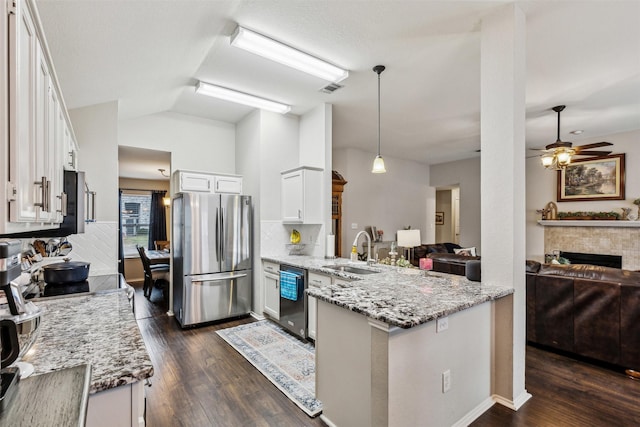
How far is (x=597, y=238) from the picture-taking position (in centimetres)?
563

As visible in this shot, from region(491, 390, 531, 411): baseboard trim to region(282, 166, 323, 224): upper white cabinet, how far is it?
8.70ft

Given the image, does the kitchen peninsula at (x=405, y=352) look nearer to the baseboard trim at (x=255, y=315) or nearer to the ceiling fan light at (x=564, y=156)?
the baseboard trim at (x=255, y=315)

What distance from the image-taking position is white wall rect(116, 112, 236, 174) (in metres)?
4.26

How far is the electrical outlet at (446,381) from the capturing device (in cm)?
185

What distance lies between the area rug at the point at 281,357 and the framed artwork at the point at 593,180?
6.12m

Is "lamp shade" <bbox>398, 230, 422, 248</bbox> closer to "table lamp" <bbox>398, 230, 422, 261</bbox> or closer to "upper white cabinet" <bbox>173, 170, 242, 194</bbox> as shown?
"table lamp" <bbox>398, 230, 422, 261</bbox>

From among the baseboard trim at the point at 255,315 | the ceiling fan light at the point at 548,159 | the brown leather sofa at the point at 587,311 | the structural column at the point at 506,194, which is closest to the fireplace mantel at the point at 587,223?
the ceiling fan light at the point at 548,159

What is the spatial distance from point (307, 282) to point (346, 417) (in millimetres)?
1614

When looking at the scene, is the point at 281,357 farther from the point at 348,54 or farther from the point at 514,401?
the point at 348,54

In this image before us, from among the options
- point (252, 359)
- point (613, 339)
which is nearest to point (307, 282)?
point (252, 359)

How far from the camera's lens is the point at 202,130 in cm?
470

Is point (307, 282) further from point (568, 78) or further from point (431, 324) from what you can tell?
point (568, 78)

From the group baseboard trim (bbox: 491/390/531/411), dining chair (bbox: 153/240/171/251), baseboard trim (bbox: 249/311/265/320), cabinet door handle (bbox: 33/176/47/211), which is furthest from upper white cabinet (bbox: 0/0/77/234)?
dining chair (bbox: 153/240/171/251)

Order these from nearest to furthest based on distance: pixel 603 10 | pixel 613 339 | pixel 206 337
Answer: pixel 603 10, pixel 613 339, pixel 206 337
